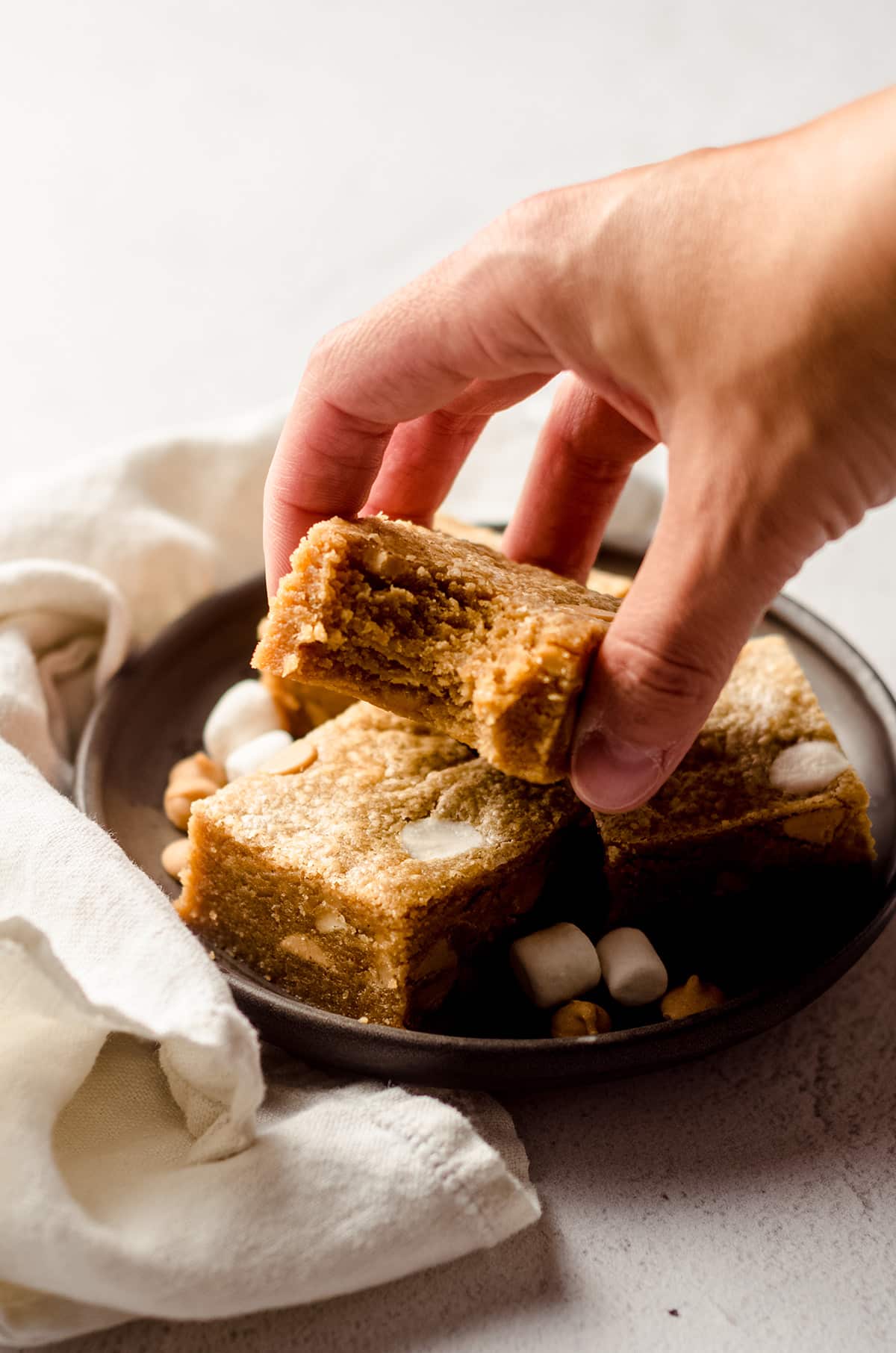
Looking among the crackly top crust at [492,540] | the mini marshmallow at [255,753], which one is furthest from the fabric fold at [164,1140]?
the crackly top crust at [492,540]

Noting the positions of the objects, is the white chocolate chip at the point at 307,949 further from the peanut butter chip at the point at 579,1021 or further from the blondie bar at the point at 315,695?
the blondie bar at the point at 315,695

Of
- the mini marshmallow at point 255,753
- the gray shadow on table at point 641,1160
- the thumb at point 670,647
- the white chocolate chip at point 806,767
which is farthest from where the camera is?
the mini marshmallow at point 255,753

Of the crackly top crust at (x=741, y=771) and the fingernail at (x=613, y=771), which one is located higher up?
the fingernail at (x=613, y=771)

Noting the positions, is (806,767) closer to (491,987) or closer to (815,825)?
(815,825)

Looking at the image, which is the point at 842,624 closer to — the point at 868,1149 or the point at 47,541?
the point at 868,1149

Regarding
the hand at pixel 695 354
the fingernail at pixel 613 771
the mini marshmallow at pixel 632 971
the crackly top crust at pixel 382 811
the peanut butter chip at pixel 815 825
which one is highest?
the hand at pixel 695 354

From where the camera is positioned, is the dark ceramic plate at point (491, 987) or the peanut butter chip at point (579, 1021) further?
the peanut butter chip at point (579, 1021)

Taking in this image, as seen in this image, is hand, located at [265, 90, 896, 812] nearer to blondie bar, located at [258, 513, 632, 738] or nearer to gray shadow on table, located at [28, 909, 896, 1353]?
gray shadow on table, located at [28, 909, 896, 1353]

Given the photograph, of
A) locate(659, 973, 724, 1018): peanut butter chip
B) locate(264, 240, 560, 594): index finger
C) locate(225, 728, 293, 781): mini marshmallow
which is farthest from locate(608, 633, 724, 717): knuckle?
locate(225, 728, 293, 781): mini marshmallow
